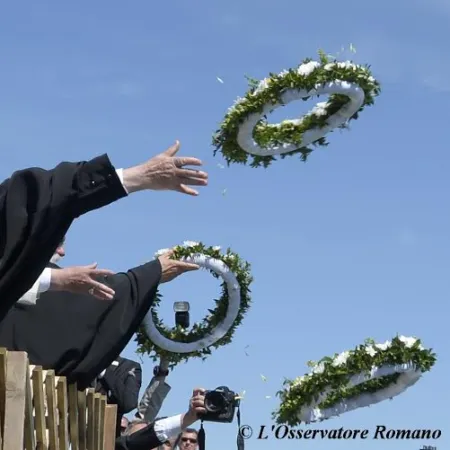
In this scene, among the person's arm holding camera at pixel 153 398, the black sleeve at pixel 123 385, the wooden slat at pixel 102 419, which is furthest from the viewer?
the person's arm holding camera at pixel 153 398

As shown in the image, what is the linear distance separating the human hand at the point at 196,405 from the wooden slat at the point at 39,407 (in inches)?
92.5

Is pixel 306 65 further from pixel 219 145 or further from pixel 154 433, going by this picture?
pixel 154 433

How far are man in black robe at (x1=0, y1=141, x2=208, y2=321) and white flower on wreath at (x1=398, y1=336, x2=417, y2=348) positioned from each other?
23.3ft

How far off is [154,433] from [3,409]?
119 inches

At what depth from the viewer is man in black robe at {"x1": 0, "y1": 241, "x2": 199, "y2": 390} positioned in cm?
655

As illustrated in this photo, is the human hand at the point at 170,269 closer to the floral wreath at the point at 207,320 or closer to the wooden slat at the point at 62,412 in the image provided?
the wooden slat at the point at 62,412

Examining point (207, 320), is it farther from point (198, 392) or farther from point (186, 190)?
point (186, 190)

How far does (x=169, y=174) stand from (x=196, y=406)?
11.8 feet

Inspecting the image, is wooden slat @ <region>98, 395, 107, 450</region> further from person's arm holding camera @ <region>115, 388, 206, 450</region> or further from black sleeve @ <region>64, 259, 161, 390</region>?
person's arm holding camera @ <region>115, 388, 206, 450</region>

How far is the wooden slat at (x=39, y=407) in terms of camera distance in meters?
5.61

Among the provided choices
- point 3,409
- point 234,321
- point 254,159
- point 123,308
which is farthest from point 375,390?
point 3,409

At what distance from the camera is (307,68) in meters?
10.8

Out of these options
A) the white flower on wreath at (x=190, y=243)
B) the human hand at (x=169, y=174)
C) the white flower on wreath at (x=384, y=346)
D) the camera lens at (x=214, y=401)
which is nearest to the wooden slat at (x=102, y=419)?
the camera lens at (x=214, y=401)

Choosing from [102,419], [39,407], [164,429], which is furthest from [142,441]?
[39,407]
